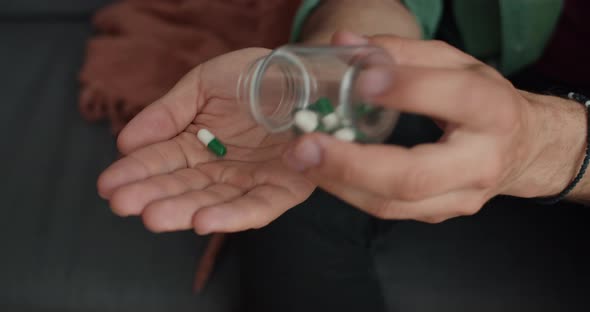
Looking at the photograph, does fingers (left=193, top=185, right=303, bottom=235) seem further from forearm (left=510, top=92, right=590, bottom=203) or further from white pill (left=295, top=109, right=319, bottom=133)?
forearm (left=510, top=92, right=590, bottom=203)

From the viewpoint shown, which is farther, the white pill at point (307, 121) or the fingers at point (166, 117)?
the fingers at point (166, 117)

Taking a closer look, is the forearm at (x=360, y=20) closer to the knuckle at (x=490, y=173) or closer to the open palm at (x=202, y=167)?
the open palm at (x=202, y=167)

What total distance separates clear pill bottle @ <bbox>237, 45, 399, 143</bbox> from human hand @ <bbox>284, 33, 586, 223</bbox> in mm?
31

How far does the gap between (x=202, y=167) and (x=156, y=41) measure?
0.73 metres

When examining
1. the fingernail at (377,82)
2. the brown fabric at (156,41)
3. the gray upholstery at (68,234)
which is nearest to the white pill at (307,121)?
the fingernail at (377,82)

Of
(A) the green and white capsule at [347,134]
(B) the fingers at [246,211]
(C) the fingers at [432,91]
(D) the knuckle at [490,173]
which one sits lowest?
(B) the fingers at [246,211]

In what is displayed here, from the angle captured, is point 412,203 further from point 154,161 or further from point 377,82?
point 154,161

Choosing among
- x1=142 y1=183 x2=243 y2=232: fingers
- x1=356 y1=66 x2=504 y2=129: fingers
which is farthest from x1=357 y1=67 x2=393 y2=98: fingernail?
x1=142 y1=183 x2=243 y2=232: fingers

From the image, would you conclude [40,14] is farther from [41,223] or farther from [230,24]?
[41,223]

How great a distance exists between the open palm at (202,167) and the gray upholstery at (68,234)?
1.13 ft

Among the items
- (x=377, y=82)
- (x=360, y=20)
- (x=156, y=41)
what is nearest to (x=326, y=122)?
(x=377, y=82)

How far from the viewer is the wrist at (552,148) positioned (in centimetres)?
62

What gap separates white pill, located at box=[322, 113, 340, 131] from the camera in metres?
0.55

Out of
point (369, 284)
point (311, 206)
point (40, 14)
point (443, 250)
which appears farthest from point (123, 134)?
point (40, 14)
